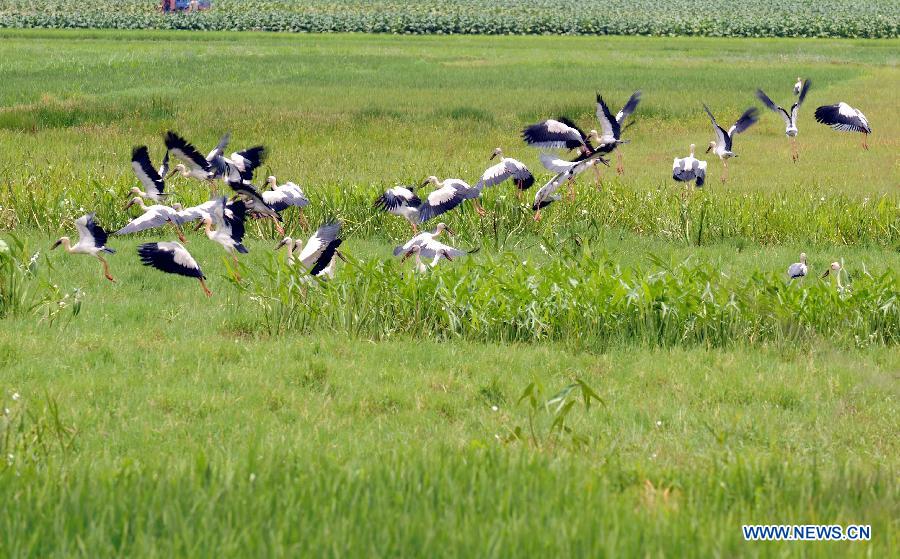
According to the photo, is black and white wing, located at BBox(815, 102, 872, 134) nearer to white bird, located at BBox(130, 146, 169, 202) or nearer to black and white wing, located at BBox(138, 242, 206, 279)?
white bird, located at BBox(130, 146, 169, 202)

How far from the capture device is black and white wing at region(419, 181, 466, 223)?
38.4 feet

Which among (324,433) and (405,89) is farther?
(405,89)

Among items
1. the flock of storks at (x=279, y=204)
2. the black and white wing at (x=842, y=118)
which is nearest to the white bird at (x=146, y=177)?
the flock of storks at (x=279, y=204)

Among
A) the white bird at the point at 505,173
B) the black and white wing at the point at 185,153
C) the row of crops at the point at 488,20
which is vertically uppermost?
the black and white wing at the point at 185,153

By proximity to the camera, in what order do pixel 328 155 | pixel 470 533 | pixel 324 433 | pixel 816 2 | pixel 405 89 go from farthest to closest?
pixel 816 2, pixel 405 89, pixel 328 155, pixel 324 433, pixel 470 533

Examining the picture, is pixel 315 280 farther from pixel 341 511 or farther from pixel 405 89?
pixel 405 89

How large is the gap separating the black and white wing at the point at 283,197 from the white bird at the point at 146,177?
4.77ft

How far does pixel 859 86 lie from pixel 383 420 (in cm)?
3228

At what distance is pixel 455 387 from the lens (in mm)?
7551

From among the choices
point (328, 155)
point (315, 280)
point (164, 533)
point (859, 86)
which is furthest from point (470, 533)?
point (859, 86)

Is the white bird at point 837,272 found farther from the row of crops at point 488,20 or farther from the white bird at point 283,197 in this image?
the row of crops at point 488,20

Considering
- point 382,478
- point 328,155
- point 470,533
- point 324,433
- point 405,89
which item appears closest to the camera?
point 470,533

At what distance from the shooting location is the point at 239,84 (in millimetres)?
35281

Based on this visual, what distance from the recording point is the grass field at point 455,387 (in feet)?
14.6
